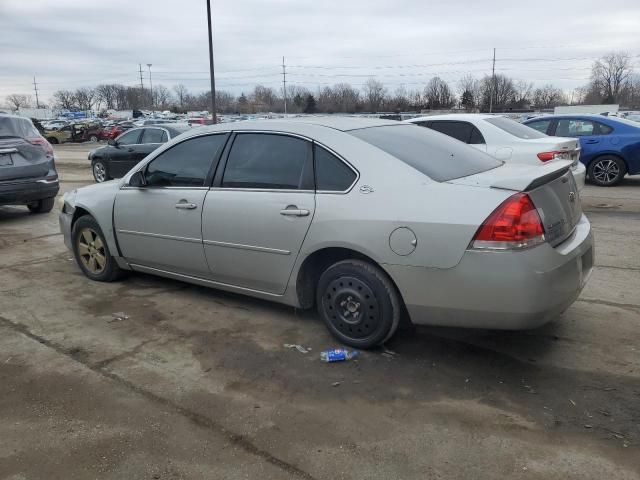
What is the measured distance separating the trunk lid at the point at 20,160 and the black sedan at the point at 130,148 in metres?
4.33

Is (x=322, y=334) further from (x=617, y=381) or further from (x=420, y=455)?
(x=617, y=381)

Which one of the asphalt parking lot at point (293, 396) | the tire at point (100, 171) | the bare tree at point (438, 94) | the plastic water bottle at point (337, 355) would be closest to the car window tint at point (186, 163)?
the asphalt parking lot at point (293, 396)

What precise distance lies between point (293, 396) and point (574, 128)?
10.4 meters

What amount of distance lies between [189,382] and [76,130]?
4015 centimetres

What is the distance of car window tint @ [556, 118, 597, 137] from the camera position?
1131cm

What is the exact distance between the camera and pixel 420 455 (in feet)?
8.79

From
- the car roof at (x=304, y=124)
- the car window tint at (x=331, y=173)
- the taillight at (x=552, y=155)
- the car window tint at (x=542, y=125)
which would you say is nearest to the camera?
the car window tint at (x=331, y=173)

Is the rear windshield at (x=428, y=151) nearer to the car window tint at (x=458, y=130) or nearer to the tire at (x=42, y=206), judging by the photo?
the car window tint at (x=458, y=130)

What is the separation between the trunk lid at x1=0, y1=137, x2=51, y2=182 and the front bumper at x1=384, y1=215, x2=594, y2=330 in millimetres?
7408

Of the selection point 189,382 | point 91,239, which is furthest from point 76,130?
point 189,382

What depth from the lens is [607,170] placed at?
36.9 ft

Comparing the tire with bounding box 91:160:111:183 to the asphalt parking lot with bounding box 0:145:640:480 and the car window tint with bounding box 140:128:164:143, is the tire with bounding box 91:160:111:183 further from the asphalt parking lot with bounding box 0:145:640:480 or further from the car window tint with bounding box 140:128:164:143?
the asphalt parking lot with bounding box 0:145:640:480

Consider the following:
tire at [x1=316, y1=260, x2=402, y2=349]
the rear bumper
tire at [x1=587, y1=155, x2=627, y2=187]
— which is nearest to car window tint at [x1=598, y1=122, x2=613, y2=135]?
tire at [x1=587, y1=155, x2=627, y2=187]

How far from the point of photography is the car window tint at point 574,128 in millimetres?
11312
